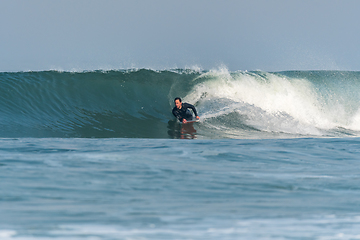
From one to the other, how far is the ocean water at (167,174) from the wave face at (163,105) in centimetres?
6

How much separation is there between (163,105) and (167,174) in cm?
728

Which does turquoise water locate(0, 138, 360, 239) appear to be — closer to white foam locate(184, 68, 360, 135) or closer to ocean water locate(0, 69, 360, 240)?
ocean water locate(0, 69, 360, 240)

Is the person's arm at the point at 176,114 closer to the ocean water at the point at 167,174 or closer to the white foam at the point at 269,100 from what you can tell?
the ocean water at the point at 167,174

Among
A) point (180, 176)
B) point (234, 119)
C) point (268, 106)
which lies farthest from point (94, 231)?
point (268, 106)

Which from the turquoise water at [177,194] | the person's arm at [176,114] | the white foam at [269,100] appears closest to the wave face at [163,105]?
the white foam at [269,100]

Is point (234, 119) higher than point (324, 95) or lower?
lower

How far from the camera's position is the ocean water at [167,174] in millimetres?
2459

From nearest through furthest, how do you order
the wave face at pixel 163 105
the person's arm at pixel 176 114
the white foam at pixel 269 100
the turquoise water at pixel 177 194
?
the turquoise water at pixel 177 194 → the wave face at pixel 163 105 → the person's arm at pixel 176 114 → the white foam at pixel 269 100

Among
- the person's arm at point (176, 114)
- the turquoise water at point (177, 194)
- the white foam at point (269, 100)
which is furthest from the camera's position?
the white foam at point (269, 100)

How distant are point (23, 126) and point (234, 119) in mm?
5891

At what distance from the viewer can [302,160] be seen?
16.1 feet

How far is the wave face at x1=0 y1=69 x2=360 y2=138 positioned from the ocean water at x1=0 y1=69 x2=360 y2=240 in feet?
0.21

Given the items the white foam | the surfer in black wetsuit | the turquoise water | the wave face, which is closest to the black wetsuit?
the surfer in black wetsuit

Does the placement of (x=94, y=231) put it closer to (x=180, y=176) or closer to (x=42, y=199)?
(x=42, y=199)
